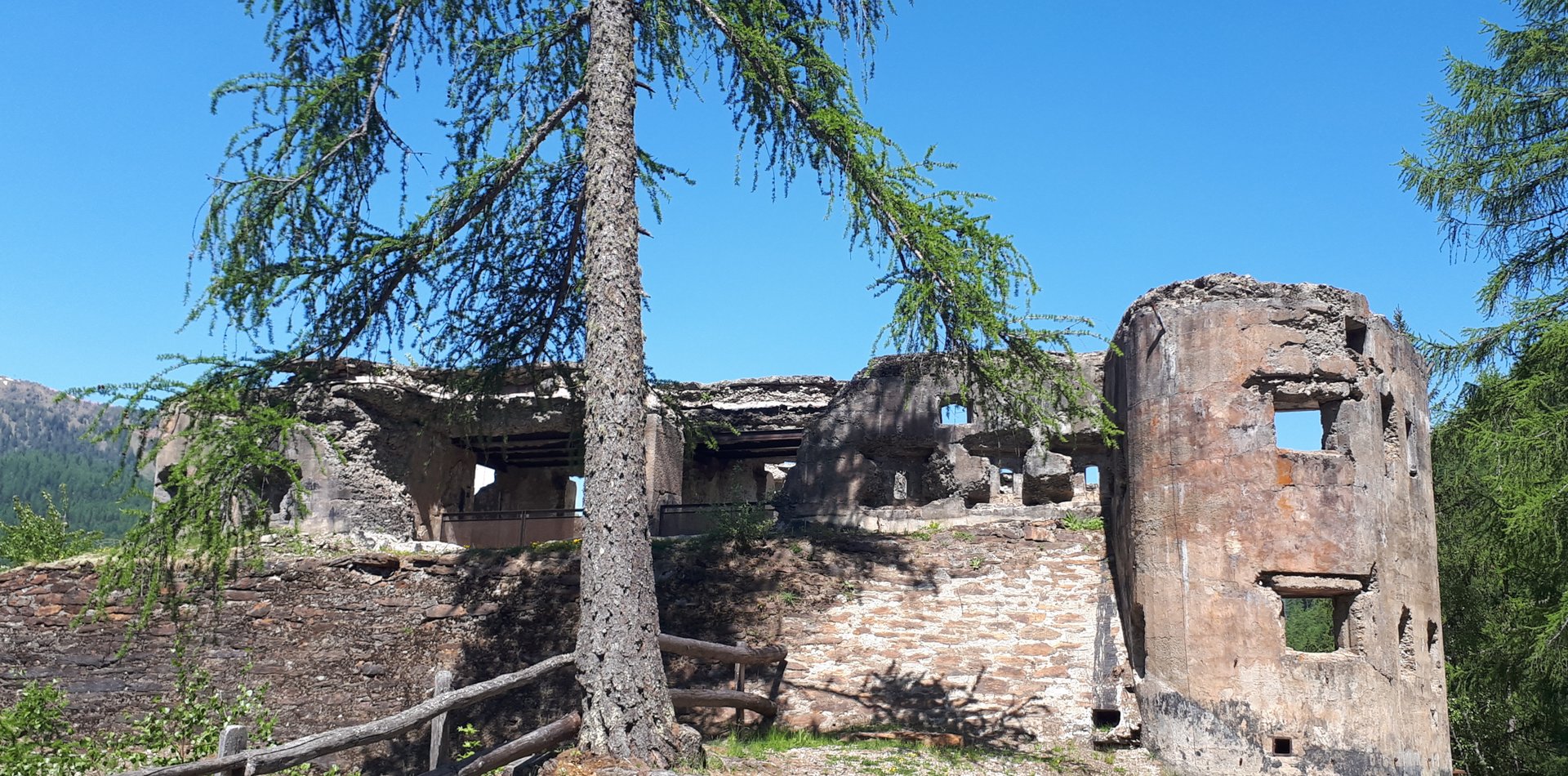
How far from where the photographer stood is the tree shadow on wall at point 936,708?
11.4 m

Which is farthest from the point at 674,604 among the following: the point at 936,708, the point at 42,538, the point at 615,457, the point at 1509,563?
the point at 42,538

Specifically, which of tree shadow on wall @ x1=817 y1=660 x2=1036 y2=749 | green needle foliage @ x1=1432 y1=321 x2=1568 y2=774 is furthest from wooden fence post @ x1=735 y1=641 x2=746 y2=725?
green needle foliage @ x1=1432 y1=321 x2=1568 y2=774

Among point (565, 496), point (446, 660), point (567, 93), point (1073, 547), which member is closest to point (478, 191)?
point (567, 93)

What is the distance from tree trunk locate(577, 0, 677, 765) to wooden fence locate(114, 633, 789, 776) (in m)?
0.44

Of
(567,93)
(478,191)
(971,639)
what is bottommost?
(971,639)

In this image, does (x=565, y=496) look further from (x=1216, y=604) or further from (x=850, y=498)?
(x=1216, y=604)

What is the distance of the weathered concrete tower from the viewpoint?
35.2ft

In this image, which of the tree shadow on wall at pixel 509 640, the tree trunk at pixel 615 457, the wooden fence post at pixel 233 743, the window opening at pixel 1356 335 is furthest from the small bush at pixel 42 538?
the window opening at pixel 1356 335

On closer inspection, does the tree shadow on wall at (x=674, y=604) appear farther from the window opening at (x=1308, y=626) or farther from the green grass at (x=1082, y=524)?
the window opening at (x=1308, y=626)

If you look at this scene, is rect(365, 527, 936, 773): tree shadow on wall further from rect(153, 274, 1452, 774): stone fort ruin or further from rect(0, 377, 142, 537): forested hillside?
rect(0, 377, 142, 537): forested hillside

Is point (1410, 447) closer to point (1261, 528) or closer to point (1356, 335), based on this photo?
point (1356, 335)

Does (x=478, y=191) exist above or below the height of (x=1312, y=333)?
above

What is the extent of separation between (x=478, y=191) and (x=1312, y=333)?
7.82 m

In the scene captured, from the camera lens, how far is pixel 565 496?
79.0 ft
